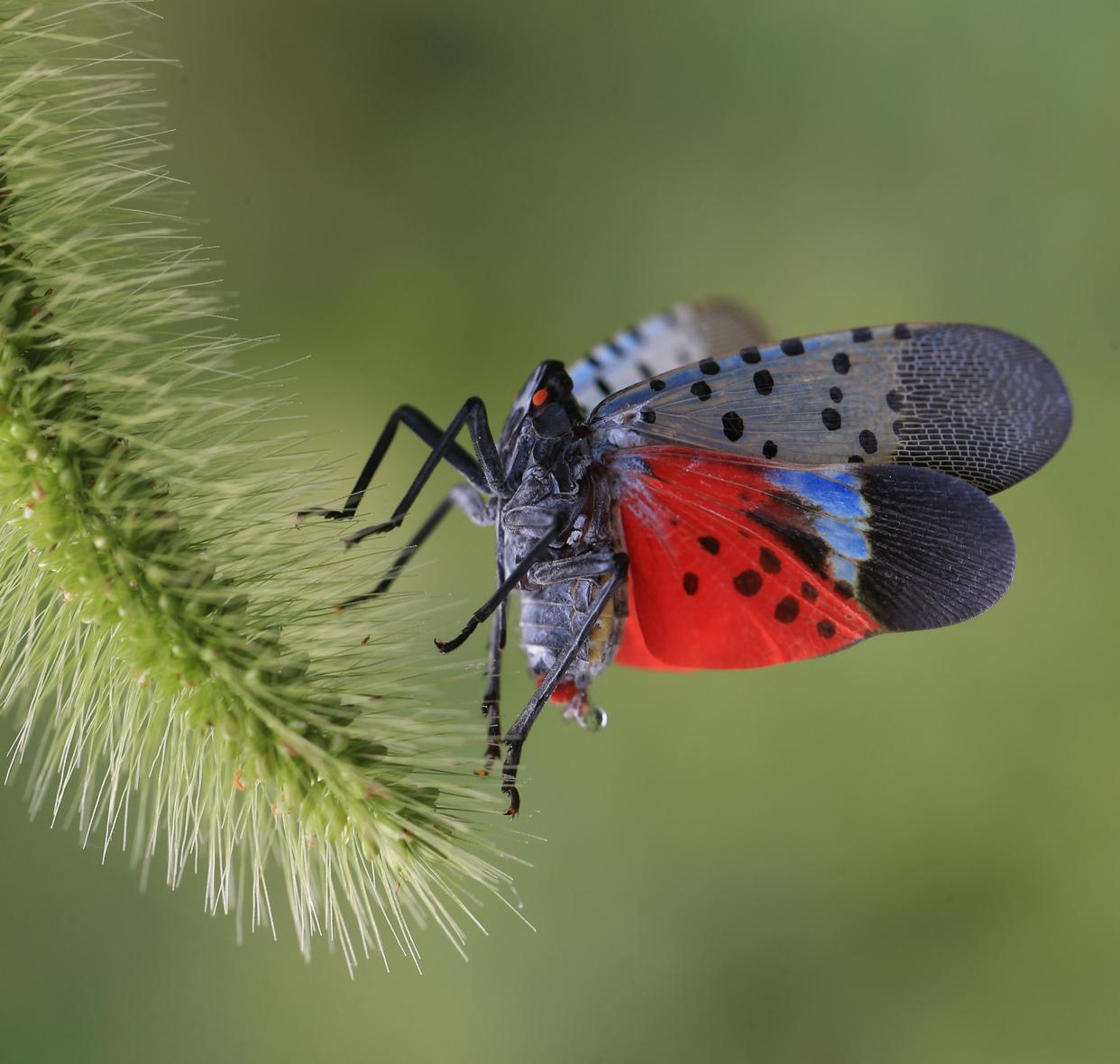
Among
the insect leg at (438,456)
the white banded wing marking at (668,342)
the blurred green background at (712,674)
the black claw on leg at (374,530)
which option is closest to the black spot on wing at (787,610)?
the insect leg at (438,456)

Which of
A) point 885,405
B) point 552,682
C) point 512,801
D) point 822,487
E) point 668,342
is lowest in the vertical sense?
point 512,801

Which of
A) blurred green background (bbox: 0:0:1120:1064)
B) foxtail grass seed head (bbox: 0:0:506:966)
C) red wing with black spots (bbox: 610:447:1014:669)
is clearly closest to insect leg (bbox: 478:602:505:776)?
Answer: foxtail grass seed head (bbox: 0:0:506:966)

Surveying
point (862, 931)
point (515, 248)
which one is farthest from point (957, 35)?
point (862, 931)

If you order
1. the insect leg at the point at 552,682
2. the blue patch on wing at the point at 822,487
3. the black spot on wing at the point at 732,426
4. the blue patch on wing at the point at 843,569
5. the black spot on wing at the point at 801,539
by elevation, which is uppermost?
the black spot on wing at the point at 732,426

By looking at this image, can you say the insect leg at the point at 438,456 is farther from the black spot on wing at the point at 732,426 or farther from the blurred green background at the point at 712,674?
the blurred green background at the point at 712,674

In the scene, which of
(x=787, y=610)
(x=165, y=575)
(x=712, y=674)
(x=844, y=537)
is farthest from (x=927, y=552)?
(x=712, y=674)

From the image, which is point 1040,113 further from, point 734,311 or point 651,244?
point 734,311

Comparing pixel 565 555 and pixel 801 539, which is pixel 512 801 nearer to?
pixel 565 555
